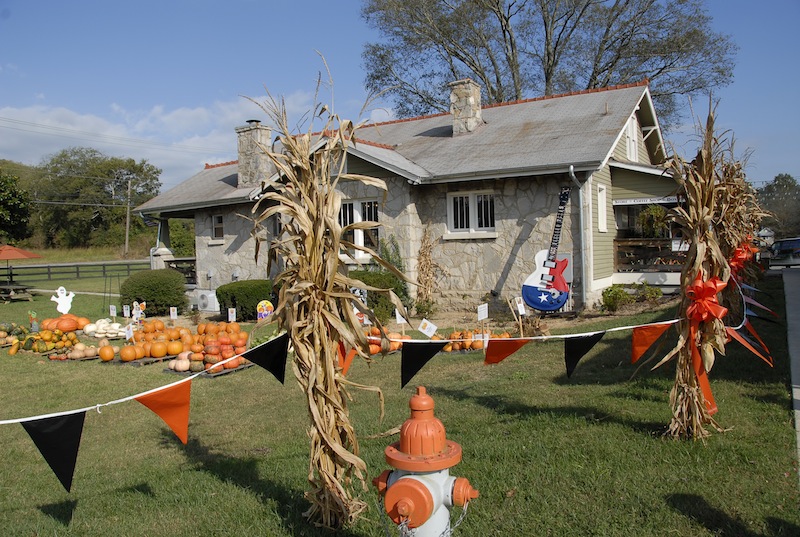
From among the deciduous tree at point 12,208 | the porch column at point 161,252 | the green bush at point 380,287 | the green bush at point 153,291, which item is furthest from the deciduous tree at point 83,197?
the green bush at point 380,287

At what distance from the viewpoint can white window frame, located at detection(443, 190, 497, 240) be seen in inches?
608

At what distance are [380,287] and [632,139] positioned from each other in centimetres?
934

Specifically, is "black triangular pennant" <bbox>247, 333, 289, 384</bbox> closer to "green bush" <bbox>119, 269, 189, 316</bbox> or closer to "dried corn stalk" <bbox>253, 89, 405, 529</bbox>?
"dried corn stalk" <bbox>253, 89, 405, 529</bbox>

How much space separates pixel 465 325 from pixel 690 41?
2226 cm

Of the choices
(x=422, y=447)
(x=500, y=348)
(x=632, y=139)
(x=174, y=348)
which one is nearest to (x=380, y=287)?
(x=174, y=348)

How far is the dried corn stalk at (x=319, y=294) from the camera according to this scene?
142 inches

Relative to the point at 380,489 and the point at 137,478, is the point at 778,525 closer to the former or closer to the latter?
the point at 380,489

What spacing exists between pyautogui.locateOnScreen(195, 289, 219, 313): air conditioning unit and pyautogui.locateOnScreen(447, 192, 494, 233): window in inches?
263

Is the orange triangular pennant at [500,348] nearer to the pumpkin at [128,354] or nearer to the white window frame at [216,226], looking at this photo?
the pumpkin at [128,354]

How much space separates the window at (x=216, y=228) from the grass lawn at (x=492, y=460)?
1167cm

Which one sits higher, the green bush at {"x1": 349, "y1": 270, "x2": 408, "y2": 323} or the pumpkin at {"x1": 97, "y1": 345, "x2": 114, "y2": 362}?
the green bush at {"x1": 349, "y1": 270, "x2": 408, "y2": 323}

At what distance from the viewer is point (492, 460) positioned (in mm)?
5098

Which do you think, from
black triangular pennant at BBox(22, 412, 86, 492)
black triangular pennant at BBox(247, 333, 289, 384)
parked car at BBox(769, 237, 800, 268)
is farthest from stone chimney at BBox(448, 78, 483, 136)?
parked car at BBox(769, 237, 800, 268)

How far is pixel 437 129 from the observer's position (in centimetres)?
1984
